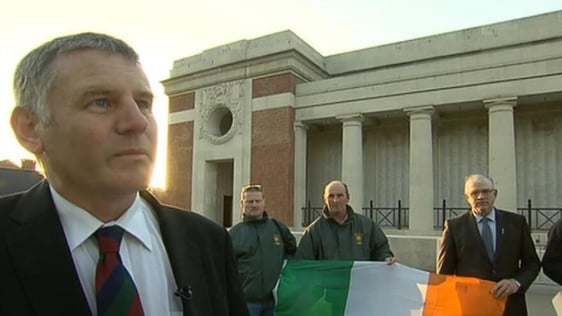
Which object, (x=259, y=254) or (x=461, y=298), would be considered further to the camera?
(x=259, y=254)

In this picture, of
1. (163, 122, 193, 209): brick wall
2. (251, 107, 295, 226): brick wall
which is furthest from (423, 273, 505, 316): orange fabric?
(163, 122, 193, 209): brick wall

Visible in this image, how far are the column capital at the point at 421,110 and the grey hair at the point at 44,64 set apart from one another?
18988 millimetres

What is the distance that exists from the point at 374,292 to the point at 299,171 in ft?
56.4

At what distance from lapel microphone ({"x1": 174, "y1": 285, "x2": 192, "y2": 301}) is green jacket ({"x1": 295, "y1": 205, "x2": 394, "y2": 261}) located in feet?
13.1

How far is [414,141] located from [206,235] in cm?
1886

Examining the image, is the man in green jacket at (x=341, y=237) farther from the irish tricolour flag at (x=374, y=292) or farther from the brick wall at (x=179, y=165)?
the brick wall at (x=179, y=165)

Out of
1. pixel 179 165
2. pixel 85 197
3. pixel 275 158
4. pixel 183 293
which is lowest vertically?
pixel 183 293

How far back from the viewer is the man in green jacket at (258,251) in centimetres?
518

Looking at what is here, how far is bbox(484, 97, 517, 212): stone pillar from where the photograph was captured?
17688 mm

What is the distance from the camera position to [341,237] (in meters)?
5.19

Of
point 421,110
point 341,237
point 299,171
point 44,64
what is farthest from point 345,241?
point 299,171

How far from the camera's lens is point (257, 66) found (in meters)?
23.0

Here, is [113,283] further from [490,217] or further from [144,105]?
[490,217]

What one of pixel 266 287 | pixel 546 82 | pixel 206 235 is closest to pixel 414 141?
pixel 546 82
